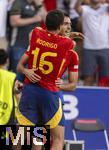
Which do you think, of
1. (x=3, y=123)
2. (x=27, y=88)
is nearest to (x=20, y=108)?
(x=27, y=88)

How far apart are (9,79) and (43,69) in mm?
1377

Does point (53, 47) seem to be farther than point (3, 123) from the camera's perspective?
No

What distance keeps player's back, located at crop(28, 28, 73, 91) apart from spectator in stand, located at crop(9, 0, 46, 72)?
358cm

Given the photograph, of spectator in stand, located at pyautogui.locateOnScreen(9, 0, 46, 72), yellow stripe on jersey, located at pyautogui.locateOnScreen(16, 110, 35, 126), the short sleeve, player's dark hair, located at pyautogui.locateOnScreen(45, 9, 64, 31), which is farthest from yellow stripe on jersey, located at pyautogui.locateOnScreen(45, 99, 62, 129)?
spectator in stand, located at pyautogui.locateOnScreen(9, 0, 46, 72)

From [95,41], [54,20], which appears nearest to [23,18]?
[95,41]

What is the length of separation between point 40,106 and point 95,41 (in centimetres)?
387

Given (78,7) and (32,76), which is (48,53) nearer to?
(32,76)

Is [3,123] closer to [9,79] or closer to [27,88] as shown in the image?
[9,79]

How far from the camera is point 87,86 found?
10.9 meters

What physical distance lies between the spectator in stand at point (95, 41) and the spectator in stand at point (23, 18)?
0.69 m

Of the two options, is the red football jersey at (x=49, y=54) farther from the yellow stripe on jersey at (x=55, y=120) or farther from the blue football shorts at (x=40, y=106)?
the yellow stripe on jersey at (x=55, y=120)

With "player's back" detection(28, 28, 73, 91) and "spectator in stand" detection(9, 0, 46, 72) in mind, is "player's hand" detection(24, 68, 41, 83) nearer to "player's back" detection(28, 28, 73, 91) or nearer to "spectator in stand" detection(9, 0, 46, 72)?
"player's back" detection(28, 28, 73, 91)

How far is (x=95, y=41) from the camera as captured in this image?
36.9 ft

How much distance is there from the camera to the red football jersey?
24.3 feet
